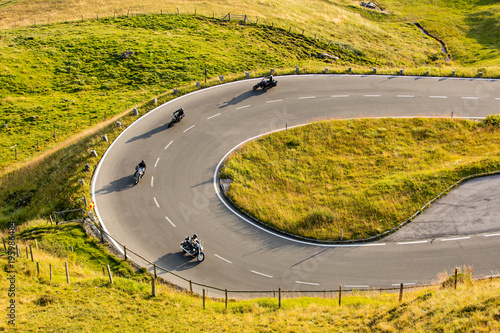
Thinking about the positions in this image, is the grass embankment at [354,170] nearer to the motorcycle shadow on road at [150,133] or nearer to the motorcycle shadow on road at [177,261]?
the motorcycle shadow on road at [177,261]

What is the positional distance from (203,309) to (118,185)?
14843 millimetres

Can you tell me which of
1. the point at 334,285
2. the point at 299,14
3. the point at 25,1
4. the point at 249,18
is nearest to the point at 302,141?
the point at 334,285

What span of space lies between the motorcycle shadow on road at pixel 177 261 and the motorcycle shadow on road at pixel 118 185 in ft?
27.3

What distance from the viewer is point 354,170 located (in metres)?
34.4

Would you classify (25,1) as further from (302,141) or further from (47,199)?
(302,141)

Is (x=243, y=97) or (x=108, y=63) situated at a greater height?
(x=108, y=63)

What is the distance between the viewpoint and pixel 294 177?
1325 inches

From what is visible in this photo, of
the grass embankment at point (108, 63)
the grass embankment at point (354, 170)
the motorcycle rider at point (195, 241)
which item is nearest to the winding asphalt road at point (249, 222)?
the motorcycle rider at point (195, 241)

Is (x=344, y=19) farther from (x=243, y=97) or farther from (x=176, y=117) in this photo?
(x=176, y=117)

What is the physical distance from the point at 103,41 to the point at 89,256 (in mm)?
40671

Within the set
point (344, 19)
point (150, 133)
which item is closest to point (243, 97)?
point (150, 133)

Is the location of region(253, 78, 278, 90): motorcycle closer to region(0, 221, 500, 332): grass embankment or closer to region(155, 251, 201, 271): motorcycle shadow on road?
region(155, 251, 201, 271): motorcycle shadow on road

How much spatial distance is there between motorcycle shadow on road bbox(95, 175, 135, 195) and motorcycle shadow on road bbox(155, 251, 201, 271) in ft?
27.3

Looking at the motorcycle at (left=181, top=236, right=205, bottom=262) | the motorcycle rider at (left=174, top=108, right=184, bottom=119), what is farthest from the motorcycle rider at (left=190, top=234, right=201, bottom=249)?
the motorcycle rider at (left=174, top=108, right=184, bottom=119)
